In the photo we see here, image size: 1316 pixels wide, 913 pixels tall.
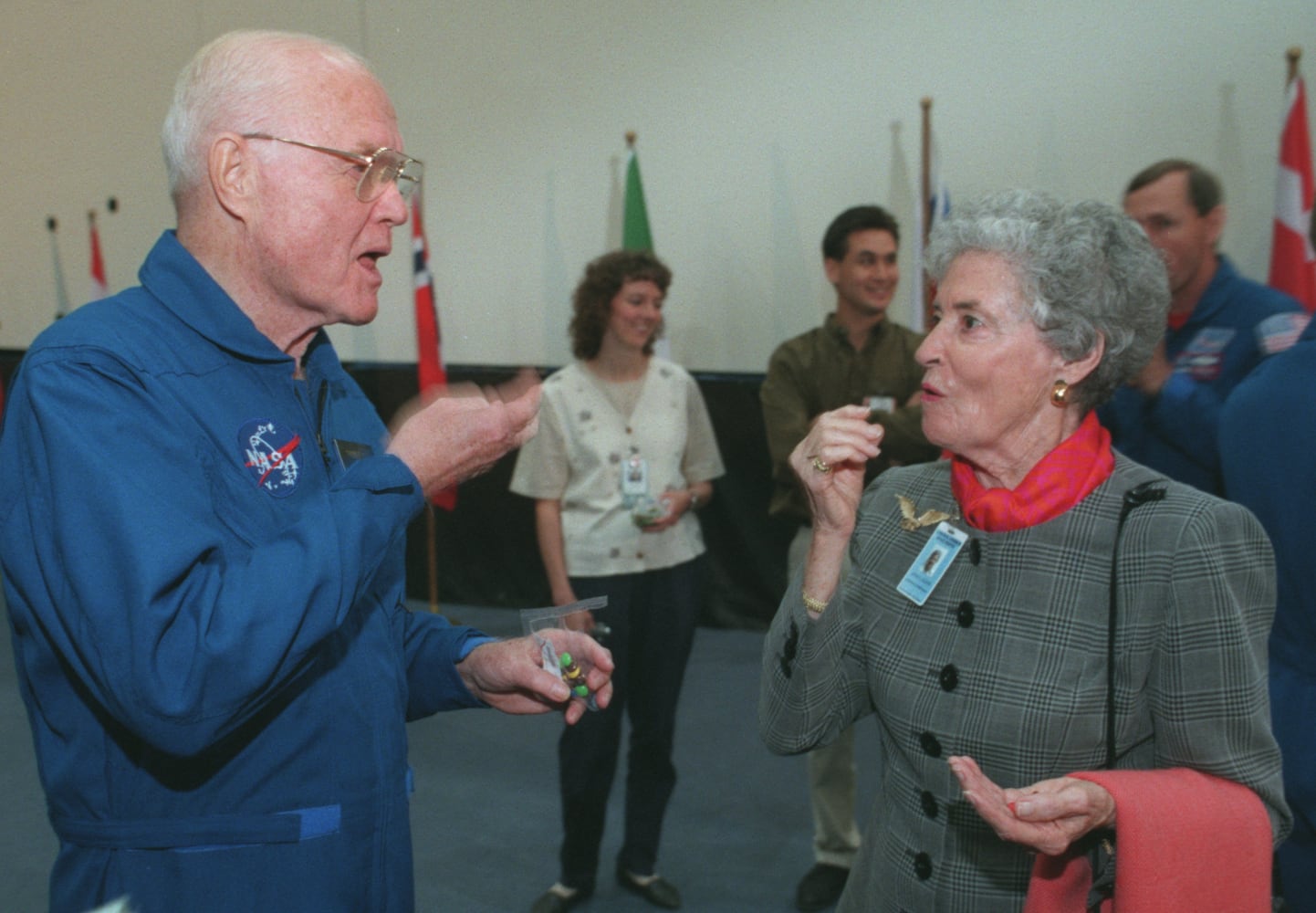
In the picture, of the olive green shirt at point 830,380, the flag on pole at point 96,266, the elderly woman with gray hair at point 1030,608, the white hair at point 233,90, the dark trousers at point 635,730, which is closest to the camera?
the white hair at point 233,90

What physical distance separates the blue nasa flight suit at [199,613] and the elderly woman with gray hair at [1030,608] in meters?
0.69

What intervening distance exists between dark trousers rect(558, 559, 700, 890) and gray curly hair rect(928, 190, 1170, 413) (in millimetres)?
1891

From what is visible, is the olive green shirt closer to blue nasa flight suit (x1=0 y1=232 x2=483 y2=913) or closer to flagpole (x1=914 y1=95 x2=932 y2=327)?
flagpole (x1=914 y1=95 x2=932 y2=327)

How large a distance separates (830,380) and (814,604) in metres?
2.18

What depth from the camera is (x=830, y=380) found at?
382cm

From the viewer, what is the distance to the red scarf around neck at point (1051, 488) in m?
1.71

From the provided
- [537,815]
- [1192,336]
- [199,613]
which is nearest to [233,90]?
[199,613]

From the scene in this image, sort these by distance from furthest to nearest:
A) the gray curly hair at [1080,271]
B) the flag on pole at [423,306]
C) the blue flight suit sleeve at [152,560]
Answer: the flag on pole at [423,306] < the gray curly hair at [1080,271] < the blue flight suit sleeve at [152,560]

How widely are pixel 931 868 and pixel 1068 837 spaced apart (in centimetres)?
31

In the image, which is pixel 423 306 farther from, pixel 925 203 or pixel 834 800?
pixel 834 800

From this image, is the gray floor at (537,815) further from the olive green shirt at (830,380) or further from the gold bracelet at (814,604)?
the gold bracelet at (814,604)

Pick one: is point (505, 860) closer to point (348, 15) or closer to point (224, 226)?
point (224, 226)

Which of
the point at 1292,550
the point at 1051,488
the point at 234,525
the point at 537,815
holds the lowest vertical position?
the point at 537,815

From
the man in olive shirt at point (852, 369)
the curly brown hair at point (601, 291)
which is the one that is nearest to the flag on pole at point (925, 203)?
the man in olive shirt at point (852, 369)
